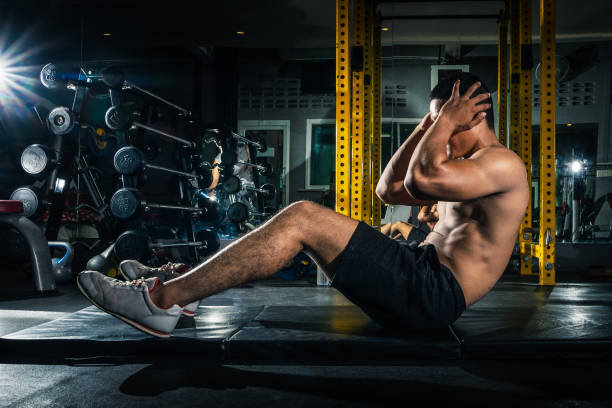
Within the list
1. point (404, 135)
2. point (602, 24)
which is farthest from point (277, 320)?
point (602, 24)

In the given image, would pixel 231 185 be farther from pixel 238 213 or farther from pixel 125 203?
pixel 125 203

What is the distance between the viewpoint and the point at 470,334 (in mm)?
1586

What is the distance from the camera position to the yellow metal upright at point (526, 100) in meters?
3.44

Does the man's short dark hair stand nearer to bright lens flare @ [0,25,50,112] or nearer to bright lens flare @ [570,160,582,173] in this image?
bright lens flare @ [570,160,582,173]

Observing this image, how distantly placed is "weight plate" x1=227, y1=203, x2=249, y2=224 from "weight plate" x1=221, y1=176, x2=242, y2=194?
17 centimetres

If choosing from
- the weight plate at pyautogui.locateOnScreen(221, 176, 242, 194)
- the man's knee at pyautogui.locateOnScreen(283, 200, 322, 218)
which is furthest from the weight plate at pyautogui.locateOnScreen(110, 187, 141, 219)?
the man's knee at pyautogui.locateOnScreen(283, 200, 322, 218)

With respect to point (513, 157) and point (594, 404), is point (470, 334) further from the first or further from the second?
point (513, 157)

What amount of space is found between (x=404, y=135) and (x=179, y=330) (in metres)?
5.64

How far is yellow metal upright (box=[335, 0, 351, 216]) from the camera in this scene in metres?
2.99

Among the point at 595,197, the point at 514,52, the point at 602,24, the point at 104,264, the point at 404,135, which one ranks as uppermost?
the point at 602,24

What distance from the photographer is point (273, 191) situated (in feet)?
20.5

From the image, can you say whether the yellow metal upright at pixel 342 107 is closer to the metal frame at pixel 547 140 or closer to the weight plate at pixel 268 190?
the metal frame at pixel 547 140

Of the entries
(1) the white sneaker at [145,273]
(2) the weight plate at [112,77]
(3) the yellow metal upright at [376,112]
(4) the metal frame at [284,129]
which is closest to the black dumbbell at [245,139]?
(4) the metal frame at [284,129]

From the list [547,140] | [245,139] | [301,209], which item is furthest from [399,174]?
[245,139]
